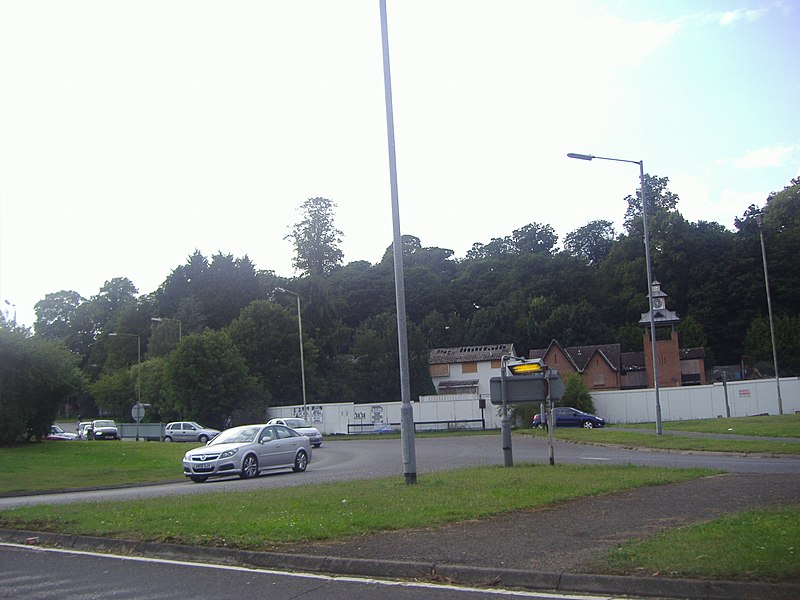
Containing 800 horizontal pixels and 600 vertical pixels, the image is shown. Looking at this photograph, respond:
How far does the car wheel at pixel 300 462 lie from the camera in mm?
25438

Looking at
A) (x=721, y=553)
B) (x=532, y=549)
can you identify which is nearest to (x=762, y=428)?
(x=532, y=549)

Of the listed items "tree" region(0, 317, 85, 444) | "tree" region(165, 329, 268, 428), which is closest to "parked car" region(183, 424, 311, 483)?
"tree" region(0, 317, 85, 444)

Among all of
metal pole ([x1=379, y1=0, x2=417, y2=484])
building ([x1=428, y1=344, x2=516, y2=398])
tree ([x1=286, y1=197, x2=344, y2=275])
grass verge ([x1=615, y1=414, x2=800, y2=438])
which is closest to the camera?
metal pole ([x1=379, y1=0, x2=417, y2=484])

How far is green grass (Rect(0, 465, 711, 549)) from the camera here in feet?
33.7

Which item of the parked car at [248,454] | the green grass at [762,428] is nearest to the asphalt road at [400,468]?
the parked car at [248,454]

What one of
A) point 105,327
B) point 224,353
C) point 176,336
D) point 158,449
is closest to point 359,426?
point 224,353

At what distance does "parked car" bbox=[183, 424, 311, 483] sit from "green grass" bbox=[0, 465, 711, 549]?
733 cm

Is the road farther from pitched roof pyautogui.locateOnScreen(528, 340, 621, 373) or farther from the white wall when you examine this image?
pitched roof pyautogui.locateOnScreen(528, 340, 621, 373)

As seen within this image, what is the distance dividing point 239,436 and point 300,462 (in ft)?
7.74

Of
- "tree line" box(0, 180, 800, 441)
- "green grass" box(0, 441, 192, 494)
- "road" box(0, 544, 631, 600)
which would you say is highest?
"tree line" box(0, 180, 800, 441)

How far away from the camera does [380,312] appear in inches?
3999

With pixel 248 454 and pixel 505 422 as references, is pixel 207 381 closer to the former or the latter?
pixel 248 454

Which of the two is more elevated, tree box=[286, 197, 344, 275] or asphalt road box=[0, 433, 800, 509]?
tree box=[286, 197, 344, 275]

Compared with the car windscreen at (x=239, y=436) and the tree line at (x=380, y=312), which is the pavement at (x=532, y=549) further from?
the tree line at (x=380, y=312)
